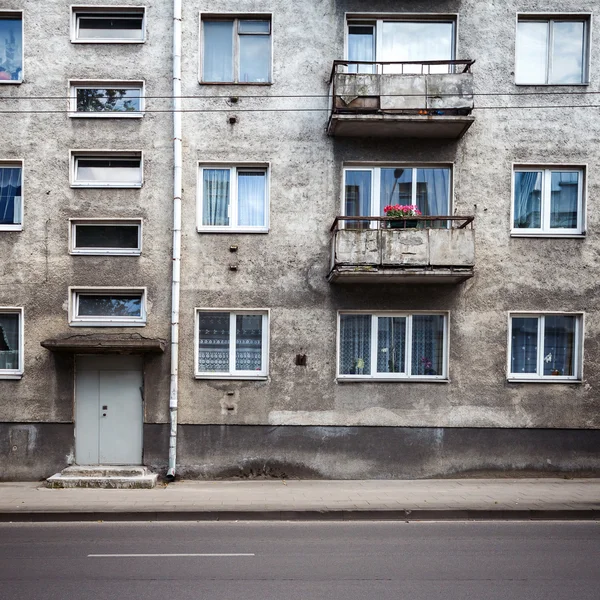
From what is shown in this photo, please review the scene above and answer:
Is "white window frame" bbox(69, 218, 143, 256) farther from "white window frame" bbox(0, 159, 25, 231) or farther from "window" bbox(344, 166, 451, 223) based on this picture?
"window" bbox(344, 166, 451, 223)

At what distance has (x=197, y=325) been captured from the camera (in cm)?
1258

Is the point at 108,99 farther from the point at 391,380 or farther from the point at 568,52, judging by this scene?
the point at 568,52

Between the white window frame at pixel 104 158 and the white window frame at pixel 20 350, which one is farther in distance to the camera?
the white window frame at pixel 104 158

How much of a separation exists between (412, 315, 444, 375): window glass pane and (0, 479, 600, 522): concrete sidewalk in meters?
2.25

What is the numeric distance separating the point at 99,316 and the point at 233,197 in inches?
146

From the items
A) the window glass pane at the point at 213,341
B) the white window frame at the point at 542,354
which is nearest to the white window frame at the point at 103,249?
the window glass pane at the point at 213,341

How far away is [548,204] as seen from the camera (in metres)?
12.8

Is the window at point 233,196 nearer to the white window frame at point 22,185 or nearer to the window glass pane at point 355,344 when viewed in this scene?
the window glass pane at point 355,344

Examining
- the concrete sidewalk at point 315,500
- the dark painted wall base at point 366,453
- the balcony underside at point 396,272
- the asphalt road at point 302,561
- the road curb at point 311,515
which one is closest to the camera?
the asphalt road at point 302,561

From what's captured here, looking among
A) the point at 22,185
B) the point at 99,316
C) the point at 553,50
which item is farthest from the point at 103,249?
the point at 553,50

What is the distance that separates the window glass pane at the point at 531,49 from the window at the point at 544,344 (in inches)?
199

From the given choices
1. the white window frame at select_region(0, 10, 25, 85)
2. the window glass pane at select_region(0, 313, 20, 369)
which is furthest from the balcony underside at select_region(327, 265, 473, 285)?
Answer: the white window frame at select_region(0, 10, 25, 85)

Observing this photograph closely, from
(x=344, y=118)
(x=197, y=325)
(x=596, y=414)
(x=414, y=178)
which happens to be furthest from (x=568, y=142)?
(x=197, y=325)

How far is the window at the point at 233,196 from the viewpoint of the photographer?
12789mm
